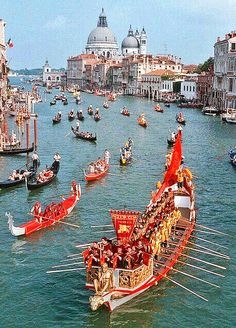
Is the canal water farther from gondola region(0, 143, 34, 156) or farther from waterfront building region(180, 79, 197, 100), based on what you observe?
waterfront building region(180, 79, 197, 100)

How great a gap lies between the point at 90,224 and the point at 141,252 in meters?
5.42

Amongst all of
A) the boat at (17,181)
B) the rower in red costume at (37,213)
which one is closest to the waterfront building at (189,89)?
the boat at (17,181)

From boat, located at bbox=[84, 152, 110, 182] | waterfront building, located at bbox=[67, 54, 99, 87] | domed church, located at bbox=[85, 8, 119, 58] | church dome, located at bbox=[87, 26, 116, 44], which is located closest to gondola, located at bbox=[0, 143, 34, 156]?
boat, located at bbox=[84, 152, 110, 182]

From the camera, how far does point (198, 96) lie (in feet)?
228

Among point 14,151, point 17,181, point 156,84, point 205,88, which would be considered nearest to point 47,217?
point 17,181

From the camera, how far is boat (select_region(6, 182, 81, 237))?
14062mm

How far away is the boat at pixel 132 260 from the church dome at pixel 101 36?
135648 mm

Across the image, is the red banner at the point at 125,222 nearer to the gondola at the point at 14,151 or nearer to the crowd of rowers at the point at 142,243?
the crowd of rowers at the point at 142,243

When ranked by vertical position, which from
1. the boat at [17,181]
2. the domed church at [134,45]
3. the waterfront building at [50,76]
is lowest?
the boat at [17,181]

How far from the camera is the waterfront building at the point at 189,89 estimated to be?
234 ft

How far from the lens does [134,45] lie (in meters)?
136

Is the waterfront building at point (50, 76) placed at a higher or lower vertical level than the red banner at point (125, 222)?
higher

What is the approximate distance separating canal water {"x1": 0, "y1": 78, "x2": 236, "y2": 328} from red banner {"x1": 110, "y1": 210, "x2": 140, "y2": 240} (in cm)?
129

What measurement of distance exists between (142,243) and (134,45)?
129 meters
